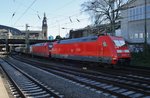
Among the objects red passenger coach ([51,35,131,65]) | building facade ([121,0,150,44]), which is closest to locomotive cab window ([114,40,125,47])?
red passenger coach ([51,35,131,65])

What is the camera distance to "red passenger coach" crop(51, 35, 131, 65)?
85.1 ft

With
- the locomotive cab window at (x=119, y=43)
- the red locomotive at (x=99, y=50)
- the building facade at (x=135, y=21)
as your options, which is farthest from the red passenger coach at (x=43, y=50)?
the locomotive cab window at (x=119, y=43)

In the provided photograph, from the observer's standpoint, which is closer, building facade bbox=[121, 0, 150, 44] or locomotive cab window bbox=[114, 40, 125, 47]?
locomotive cab window bbox=[114, 40, 125, 47]

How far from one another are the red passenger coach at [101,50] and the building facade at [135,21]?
22943 mm

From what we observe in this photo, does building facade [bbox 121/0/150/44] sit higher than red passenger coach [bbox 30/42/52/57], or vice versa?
building facade [bbox 121/0/150/44]

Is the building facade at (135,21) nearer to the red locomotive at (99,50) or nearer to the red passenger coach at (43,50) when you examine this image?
the red passenger coach at (43,50)

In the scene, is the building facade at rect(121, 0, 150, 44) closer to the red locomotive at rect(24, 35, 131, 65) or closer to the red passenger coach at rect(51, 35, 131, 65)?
the red locomotive at rect(24, 35, 131, 65)

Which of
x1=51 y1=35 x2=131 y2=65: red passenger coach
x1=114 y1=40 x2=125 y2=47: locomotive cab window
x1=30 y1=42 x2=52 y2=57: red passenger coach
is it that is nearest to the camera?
x1=51 y1=35 x2=131 y2=65: red passenger coach

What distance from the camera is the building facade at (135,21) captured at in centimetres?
5455

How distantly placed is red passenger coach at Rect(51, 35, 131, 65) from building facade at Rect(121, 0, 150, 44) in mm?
22943

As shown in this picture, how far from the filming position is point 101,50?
27.3 m

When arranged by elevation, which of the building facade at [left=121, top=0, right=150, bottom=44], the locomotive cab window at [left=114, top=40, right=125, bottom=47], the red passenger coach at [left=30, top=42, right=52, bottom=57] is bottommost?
the red passenger coach at [left=30, top=42, right=52, bottom=57]

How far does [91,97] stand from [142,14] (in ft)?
143

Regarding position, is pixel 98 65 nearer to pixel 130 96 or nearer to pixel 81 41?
pixel 81 41
